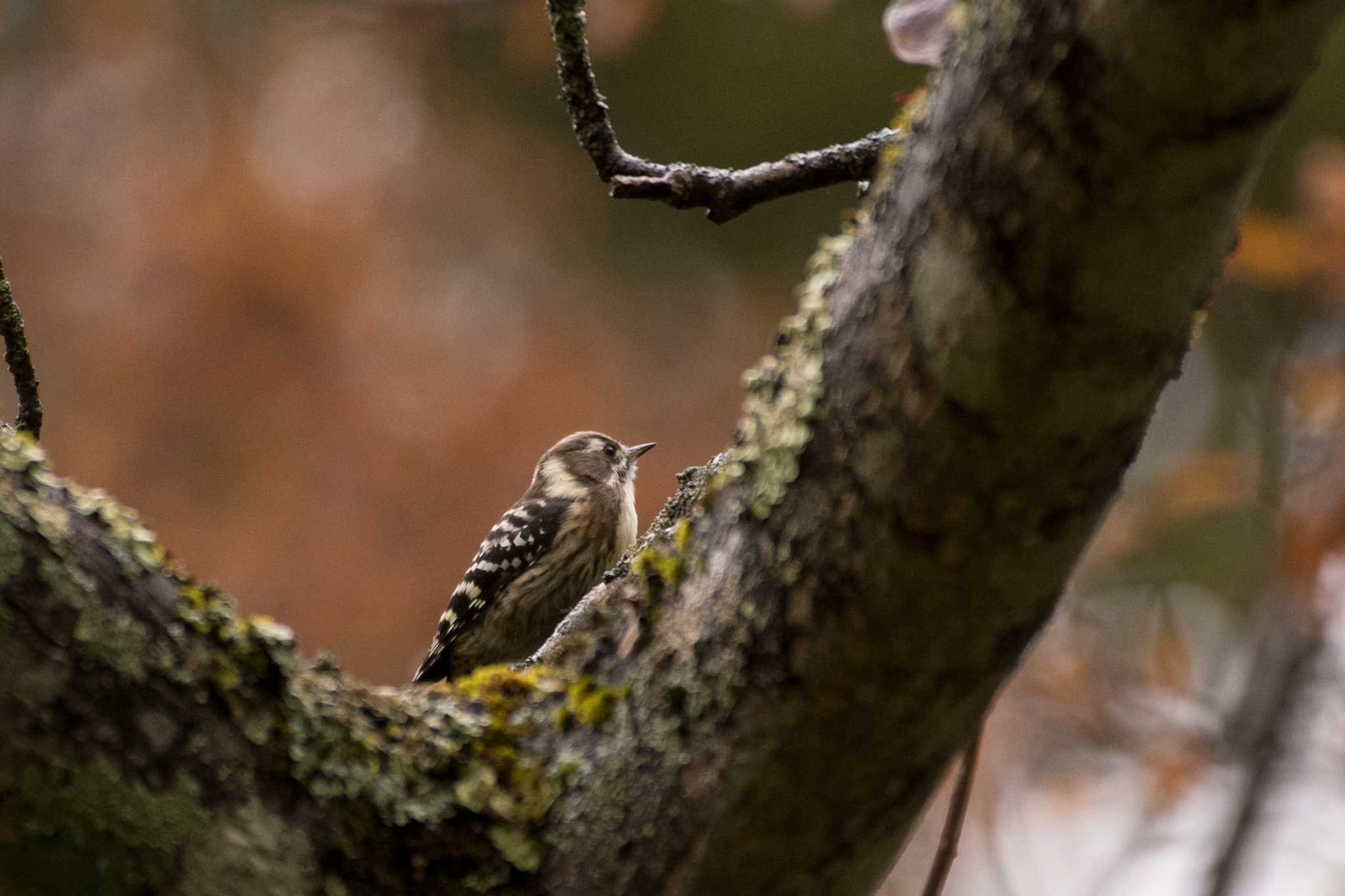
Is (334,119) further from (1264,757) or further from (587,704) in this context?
(587,704)

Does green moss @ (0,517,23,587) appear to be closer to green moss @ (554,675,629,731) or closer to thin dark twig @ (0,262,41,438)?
green moss @ (554,675,629,731)

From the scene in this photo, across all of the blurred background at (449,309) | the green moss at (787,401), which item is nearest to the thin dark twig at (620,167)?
the green moss at (787,401)

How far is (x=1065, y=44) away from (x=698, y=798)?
34.6 inches

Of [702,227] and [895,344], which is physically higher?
[702,227]

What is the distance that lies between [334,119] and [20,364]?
7069 millimetres

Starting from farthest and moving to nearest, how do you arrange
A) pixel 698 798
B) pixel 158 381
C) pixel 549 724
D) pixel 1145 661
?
pixel 158 381, pixel 1145 661, pixel 549 724, pixel 698 798

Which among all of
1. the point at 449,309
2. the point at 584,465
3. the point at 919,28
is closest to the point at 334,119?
the point at 449,309

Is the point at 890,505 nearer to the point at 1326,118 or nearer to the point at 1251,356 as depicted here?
the point at 1251,356

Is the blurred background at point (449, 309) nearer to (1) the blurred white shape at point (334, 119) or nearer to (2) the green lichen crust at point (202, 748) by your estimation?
(1) the blurred white shape at point (334, 119)

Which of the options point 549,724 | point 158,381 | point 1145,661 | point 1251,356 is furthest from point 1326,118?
point 549,724

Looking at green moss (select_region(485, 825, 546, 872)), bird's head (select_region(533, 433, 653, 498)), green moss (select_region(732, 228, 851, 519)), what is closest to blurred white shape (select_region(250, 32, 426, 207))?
bird's head (select_region(533, 433, 653, 498))

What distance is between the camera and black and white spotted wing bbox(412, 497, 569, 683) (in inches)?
186

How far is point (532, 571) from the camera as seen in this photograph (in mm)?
4836

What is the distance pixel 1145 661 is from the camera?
5.79 m
